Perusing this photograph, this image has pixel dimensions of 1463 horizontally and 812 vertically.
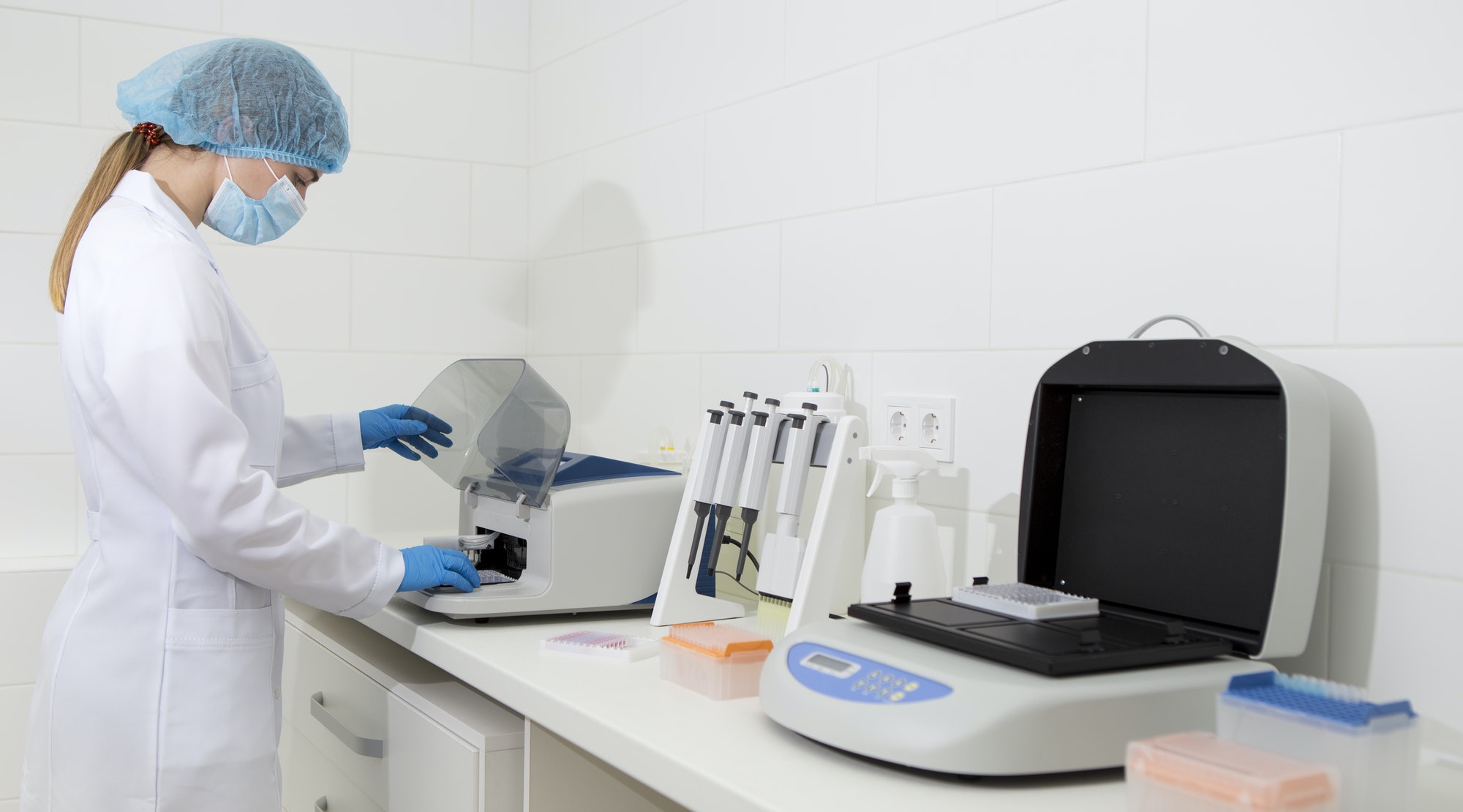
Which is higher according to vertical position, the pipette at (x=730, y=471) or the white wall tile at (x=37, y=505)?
the pipette at (x=730, y=471)

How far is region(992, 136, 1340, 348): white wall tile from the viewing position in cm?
104

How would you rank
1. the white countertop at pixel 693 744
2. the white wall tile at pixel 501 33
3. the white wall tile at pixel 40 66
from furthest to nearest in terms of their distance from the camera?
1. the white wall tile at pixel 501 33
2. the white wall tile at pixel 40 66
3. the white countertop at pixel 693 744

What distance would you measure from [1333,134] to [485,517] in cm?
117

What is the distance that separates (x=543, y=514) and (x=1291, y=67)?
1.00 metres

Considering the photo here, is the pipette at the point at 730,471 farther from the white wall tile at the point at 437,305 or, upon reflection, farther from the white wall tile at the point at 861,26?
the white wall tile at the point at 437,305

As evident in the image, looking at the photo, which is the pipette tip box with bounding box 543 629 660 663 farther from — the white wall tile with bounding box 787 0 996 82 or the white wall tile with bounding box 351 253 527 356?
the white wall tile with bounding box 351 253 527 356

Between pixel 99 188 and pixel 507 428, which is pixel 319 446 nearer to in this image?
pixel 507 428

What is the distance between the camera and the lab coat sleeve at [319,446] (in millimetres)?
1620

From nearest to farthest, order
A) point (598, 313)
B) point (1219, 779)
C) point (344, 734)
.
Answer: point (1219, 779)
point (344, 734)
point (598, 313)

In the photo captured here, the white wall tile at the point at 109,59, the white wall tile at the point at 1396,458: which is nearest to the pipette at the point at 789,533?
the white wall tile at the point at 1396,458

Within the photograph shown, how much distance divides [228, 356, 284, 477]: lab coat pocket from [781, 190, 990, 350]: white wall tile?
76 cm

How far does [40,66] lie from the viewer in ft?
6.86

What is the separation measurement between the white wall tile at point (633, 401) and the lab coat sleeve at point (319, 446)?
0.50 metres

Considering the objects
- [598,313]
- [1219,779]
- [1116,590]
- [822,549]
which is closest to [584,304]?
[598,313]
